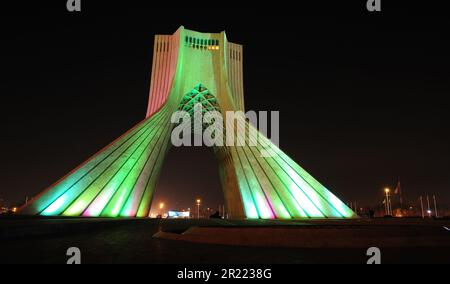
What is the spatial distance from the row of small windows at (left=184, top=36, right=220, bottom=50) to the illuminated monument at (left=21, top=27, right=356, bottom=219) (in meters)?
0.06

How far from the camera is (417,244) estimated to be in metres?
4.65

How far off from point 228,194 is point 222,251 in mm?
11883

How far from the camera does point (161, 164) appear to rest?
14641 millimetres

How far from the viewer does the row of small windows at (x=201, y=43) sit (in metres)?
18.0

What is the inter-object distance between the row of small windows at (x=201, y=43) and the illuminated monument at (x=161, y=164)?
6 cm

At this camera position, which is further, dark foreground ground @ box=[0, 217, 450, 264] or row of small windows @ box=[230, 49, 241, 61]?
row of small windows @ box=[230, 49, 241, 61]

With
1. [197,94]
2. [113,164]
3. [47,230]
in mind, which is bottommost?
[47,230]

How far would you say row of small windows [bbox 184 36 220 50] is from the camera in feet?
59.0

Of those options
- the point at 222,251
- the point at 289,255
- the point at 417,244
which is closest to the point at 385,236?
the point at 417,244

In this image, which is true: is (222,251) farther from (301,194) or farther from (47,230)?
(301,194)

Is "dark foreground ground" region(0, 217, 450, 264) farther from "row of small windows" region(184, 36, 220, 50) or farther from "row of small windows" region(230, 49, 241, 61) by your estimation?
"row of small windows" region(230, 49, 241, 61)

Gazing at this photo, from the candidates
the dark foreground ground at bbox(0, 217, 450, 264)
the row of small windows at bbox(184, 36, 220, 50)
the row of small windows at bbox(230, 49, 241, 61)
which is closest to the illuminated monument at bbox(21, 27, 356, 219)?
the row of small windows at bbox(184, 36, 220, 50)

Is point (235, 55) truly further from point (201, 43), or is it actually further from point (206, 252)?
point (206, 252)

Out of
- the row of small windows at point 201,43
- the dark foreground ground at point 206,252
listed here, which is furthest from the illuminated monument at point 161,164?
the dark foreground ground at point 206,252
